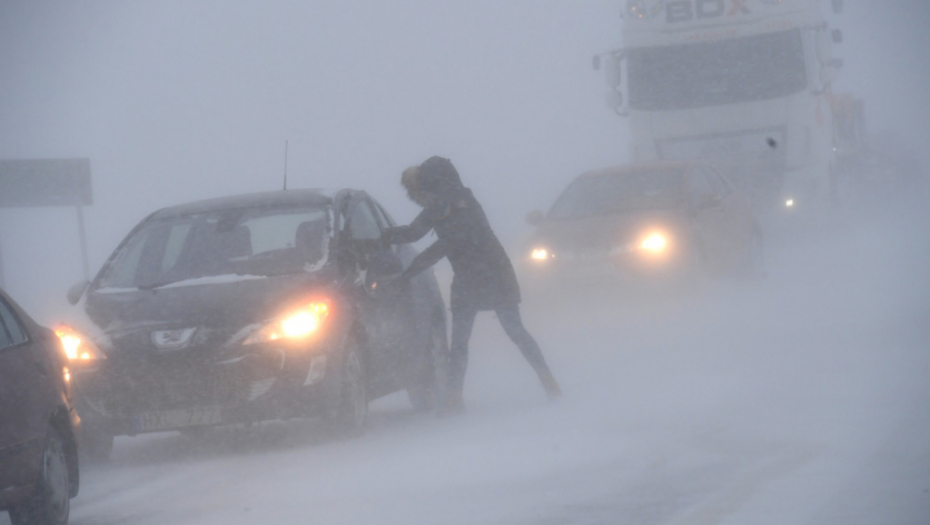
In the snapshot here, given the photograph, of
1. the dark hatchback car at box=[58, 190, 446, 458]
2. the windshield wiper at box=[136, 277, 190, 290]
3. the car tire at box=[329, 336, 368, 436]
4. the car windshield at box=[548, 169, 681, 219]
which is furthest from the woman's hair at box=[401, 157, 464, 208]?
the car windshield at box=[548, 169, 681, 219]

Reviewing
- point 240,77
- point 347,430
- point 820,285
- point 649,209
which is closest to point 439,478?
point 347,430

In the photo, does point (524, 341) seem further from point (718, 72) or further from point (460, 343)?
point (718, 72)

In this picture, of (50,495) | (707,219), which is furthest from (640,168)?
(50,495)

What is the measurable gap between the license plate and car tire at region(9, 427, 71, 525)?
4.20 feet

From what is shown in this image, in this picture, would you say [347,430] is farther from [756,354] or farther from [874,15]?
[874,15]

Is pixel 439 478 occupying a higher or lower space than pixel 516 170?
higher

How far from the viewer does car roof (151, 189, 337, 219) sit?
871 centimetres

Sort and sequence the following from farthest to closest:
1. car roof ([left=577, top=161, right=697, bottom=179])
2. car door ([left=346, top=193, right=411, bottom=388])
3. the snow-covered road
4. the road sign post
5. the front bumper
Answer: the road sign post
car roof ([left=577, top=161, right=697, bottom=179])
car door ([left=346, top=193, right=411, bottom=388])
the front bumper
the snow-covered road

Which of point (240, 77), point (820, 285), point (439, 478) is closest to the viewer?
point (439, 478)

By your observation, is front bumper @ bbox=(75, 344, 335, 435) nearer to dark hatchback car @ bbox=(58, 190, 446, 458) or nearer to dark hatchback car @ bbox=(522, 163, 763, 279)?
dark hatchback car @ bbox=(58, 190, 446, 458)

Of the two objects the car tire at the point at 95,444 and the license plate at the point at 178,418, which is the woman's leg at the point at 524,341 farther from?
the car tire at the point at 95,444

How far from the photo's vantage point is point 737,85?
68.2 feet

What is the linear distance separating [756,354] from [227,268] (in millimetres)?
4726

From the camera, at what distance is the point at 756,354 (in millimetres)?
10852
